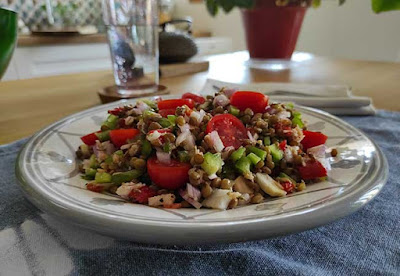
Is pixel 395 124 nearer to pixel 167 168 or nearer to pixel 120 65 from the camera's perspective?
pixel 167 168

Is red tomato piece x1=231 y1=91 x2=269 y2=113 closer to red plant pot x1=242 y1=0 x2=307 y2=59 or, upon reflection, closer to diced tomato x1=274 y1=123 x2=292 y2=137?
diced tomato x1=274 y1=123 x2=292 y2=137

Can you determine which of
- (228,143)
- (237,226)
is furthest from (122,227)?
(228,143)

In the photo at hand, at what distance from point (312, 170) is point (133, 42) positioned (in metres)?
0.77

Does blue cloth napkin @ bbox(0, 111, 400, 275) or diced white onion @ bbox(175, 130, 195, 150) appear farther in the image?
diced white onion @ bbox(175, 130, 195, 150)

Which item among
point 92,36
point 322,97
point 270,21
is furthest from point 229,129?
point 92,36

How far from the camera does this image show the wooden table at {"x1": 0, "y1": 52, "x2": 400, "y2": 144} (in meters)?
0.91

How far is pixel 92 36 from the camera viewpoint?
3.25 meters

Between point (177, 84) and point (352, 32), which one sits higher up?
point (177, 84)

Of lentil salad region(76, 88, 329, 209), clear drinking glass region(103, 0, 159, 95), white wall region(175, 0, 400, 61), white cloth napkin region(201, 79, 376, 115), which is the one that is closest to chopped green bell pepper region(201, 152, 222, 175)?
lentil salad region(76, 88, 329, 209)

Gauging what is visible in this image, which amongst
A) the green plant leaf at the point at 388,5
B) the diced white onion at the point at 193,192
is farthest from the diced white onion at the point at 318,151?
the green plant leaf at the point at 388,5

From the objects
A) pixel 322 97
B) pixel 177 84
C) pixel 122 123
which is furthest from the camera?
pixel 177 84

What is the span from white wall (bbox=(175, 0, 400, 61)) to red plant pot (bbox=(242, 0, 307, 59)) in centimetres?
176

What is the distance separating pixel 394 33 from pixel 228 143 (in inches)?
119

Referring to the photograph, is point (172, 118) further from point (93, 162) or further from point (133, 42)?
point (133, 42)
